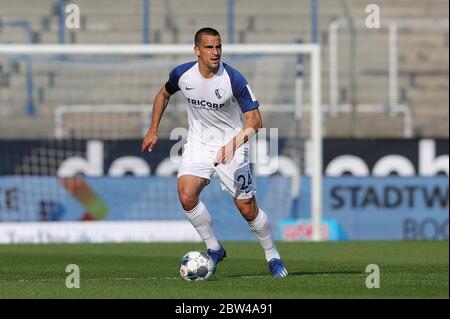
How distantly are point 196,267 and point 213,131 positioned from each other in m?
1.28

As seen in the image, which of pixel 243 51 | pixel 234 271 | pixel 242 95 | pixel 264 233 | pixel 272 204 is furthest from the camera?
pixel 272 204

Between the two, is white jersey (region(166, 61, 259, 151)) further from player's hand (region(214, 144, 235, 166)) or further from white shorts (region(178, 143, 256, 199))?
player's hand (region(214, 144, 235, 166))

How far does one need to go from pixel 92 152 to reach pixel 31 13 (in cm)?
630

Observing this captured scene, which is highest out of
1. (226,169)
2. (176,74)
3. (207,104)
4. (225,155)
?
(176,74)

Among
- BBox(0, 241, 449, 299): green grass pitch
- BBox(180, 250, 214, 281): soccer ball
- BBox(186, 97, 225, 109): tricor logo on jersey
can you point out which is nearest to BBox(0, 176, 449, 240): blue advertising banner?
BBox(0, 241, 449, 299): green grass pitch

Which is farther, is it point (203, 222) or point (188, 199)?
point (203, 222)

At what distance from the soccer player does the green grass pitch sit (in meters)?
0.50

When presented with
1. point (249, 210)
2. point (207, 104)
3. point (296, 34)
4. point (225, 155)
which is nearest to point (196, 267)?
point (249, 210)

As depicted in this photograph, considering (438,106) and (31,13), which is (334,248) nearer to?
(438,106)

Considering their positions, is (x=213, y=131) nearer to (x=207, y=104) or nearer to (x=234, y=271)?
(x=207, y=104)

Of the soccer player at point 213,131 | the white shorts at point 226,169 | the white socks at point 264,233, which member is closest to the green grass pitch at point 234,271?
the white socks at point 264,233

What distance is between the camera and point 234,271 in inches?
433

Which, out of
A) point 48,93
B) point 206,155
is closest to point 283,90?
point 48,93

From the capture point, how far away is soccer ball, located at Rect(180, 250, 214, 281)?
968 centimetres
